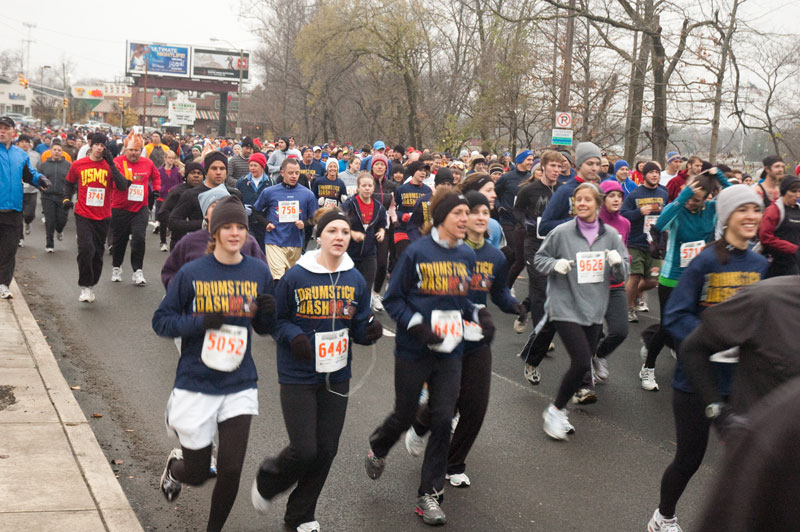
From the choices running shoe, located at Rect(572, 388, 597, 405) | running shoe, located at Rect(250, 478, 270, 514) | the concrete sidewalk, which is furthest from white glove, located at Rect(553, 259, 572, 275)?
the concrete sidewalk

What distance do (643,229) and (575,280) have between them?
4.71 metres

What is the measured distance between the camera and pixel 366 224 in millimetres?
10461

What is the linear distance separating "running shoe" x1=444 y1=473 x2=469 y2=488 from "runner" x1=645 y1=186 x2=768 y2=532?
123 cm

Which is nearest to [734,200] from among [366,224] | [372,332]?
[372,332]

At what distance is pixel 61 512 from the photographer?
4.66 metres

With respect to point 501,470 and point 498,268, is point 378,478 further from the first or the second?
point 498,268

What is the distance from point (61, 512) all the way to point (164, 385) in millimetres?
3110

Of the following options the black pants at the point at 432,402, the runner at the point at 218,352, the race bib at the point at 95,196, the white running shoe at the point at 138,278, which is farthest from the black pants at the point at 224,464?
the white running shoe at the point at 138,278

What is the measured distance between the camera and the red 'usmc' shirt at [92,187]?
1105 centimetres

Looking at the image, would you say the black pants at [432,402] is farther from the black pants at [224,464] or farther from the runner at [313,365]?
the black pants at [224,464]

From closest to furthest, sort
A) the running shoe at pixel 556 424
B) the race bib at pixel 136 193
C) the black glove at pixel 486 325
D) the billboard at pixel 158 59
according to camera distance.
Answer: the black glove at pixel 486 325 < the running shoe at pixel 556 424 < the race bib at pixel 136 193 < the billboard at pixel 158 59

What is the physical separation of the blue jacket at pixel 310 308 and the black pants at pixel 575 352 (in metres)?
2.18

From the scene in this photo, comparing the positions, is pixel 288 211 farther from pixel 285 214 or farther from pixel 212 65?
pixel 212 65

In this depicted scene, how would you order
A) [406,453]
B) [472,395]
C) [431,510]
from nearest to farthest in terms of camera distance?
[431,510] < [472,395] < [406,453]
